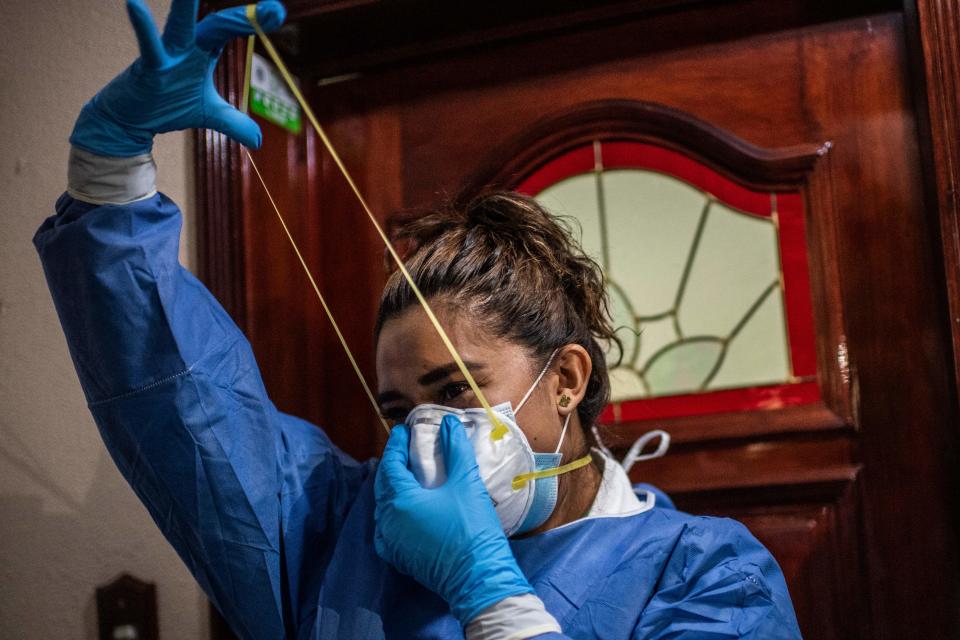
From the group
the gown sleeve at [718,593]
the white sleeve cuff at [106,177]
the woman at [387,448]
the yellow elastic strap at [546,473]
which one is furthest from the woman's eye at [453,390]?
the white sleeve cuff at [106,177]

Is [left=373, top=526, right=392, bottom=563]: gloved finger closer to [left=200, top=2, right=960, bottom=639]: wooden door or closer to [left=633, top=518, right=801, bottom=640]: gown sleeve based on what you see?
[left=633, top=518, right=801, bottom=640]: gown sleeve

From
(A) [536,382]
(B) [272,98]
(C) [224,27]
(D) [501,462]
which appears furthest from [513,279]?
(B) [272,98]

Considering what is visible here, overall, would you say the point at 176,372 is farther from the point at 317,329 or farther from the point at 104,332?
the point at 317,329

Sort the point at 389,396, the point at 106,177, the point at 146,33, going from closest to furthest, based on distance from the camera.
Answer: the point at 146,33 → the point at 106,177 → the point at 389,396

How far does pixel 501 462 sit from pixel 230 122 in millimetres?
532

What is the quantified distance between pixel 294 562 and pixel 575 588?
0.37 m

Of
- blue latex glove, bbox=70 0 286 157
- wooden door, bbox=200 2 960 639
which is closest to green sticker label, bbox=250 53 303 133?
wooden door, bbox=200 2 960 639

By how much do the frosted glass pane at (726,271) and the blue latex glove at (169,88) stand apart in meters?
0.89

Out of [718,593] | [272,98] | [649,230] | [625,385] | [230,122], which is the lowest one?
[718,593]

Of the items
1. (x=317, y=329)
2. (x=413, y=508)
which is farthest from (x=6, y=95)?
(x=413, y=508)

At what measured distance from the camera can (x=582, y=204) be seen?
1716 mm

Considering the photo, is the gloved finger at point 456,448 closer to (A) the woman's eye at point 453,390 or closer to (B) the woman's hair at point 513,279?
(A) the woman's eye at point 453,390

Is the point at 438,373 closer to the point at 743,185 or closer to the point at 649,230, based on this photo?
the point at 649,230

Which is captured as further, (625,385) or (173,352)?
(625,385)
